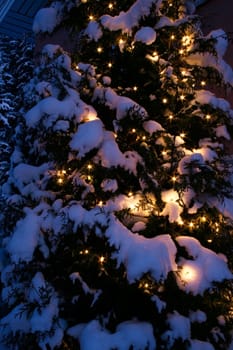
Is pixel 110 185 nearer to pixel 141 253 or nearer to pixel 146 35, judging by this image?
pixel 141 253

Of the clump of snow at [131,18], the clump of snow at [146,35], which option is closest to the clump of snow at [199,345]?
the clump of snow at [146,35]

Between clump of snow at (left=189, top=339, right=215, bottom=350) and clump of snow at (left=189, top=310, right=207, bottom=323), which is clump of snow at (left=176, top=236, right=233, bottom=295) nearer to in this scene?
clump of snow at (left=189, top=310, right=207, bottom=323)

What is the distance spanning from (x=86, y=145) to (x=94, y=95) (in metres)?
0.70

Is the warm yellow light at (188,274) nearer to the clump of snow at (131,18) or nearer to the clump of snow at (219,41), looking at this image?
the clump of snow at (219,41)

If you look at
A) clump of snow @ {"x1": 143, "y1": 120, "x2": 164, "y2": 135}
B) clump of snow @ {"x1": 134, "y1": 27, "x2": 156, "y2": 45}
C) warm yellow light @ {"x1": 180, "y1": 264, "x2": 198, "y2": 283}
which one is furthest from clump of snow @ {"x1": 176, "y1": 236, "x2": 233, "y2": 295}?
clump of snow @ {"x1": 134, "y1": 27, "x2": 156, "y2": 45}

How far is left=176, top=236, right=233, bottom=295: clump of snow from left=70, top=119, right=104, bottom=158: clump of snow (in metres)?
1.08

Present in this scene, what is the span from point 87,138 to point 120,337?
157 cm

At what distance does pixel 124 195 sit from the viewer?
3.52 meters

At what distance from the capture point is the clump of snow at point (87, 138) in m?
3.39

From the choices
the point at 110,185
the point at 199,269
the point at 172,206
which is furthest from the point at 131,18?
the point at 199,269

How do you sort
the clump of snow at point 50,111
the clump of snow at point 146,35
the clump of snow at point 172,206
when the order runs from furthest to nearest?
the clump of snow at point 146,35, the clump of snow at point 50,111, the clump of snow at point 172,206

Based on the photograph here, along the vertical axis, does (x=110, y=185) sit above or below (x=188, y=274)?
above

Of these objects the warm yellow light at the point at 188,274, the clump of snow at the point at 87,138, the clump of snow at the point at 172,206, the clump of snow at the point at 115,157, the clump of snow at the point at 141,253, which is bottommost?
the warm yellow light at the point at 188,274

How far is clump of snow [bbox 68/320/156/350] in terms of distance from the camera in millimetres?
2852
